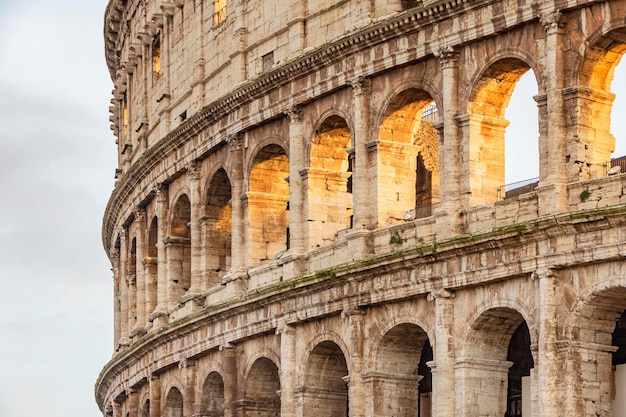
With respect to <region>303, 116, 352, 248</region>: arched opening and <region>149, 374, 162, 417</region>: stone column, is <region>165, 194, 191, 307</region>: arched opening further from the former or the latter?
<region>303, 116, 352, 248</region>: arched opening

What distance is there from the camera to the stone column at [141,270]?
189 ft

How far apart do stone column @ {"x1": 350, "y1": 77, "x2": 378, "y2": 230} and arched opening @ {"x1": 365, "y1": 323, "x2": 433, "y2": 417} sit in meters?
2.63

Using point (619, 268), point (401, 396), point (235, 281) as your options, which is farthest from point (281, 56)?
point (619, 268)

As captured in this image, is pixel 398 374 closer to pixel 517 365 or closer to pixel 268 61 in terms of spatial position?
pixel 517 365

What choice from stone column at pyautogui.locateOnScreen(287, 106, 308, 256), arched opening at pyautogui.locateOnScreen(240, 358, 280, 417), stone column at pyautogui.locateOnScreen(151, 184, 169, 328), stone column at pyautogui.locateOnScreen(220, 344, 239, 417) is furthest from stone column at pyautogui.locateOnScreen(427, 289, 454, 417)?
stone column at pyautogui.locateOnScreen(151, 184, 169, 328)

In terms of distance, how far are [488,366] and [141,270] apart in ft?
62.0

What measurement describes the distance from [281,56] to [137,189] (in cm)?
1084

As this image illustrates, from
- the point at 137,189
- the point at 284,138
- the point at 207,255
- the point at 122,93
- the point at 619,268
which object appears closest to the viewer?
the point at 619,268

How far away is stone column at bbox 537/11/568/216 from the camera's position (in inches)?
1537

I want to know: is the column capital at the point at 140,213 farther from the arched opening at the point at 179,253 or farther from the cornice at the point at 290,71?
the arched opening at the point at 179,253

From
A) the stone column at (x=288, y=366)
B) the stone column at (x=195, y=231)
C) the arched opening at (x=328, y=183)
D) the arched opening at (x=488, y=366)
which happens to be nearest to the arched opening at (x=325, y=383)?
the stone column at (x=288, y=366)

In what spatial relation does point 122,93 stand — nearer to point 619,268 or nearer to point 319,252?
point 319,252

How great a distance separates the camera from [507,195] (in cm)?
4447

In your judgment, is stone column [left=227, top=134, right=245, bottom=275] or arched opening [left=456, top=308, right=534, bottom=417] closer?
arched opening [left=456, top=308, right=534, bottom=417]
